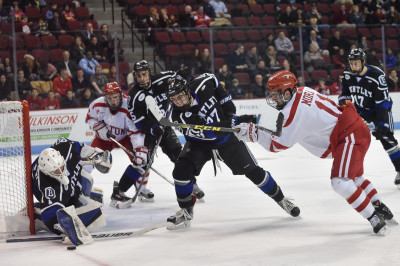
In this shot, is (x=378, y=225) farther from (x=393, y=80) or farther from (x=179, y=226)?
(x=393, y=80)

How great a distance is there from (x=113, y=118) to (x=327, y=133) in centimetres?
204

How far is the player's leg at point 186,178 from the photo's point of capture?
13.3 feet

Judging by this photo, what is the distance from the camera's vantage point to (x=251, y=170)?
4.12 meters

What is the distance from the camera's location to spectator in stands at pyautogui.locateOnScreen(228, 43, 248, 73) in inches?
387

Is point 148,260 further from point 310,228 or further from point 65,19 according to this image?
point 65,19

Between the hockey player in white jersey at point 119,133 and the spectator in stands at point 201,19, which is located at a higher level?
the spectator in stands at point 201,19

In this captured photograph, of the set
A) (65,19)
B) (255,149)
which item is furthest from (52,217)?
(65,19)

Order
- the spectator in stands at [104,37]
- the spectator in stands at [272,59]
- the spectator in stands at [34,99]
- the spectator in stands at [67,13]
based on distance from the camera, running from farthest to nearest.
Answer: the spectator in stands at [67,13] → the spectator in stands at [272,59] → the spectator in stands at [104,37] → the spectator in stands at [34,99]

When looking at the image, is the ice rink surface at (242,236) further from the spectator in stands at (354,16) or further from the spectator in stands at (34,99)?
the spectator in stands at (354,16)

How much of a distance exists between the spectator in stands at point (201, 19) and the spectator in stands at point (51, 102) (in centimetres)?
327

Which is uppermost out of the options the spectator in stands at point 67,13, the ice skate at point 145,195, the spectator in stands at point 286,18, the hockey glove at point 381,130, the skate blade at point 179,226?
the spectator in stands at point 67,13

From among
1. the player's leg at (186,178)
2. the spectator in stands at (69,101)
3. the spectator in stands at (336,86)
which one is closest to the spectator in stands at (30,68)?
→ the spectator in stands at (69,101)

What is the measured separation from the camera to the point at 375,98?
5207 mm

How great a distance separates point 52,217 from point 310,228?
1.56 m
